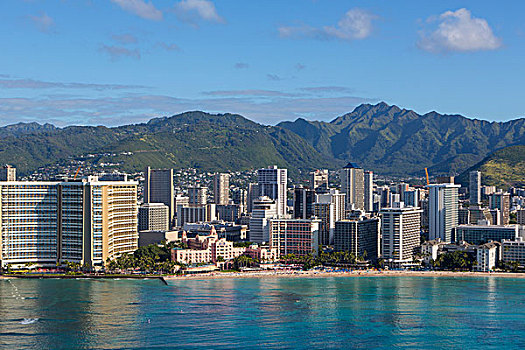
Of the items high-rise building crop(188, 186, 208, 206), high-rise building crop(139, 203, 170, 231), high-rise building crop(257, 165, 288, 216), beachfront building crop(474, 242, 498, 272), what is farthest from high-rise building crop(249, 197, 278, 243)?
high-rise building crop(188, 186, 208, 206)

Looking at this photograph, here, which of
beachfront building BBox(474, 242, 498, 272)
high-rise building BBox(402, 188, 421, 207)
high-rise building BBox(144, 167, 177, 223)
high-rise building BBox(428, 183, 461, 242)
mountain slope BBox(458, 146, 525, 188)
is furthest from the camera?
mountain slope BBox(458, 146, 525, 188)

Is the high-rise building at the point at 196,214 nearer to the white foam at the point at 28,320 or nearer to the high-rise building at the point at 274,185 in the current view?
the high-rise building at the point at 274,185

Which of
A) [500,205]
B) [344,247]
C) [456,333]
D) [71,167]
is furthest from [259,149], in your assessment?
[456,333]

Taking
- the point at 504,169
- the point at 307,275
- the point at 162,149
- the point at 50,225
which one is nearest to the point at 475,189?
the point at 504,169

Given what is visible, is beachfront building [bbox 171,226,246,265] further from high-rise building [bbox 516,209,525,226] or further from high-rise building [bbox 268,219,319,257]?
high-rise building [bbox 516,209,525,226]

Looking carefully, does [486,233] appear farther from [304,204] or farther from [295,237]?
[304,204]

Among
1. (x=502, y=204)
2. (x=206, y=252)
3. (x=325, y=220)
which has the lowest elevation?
(x=206, y=252)
